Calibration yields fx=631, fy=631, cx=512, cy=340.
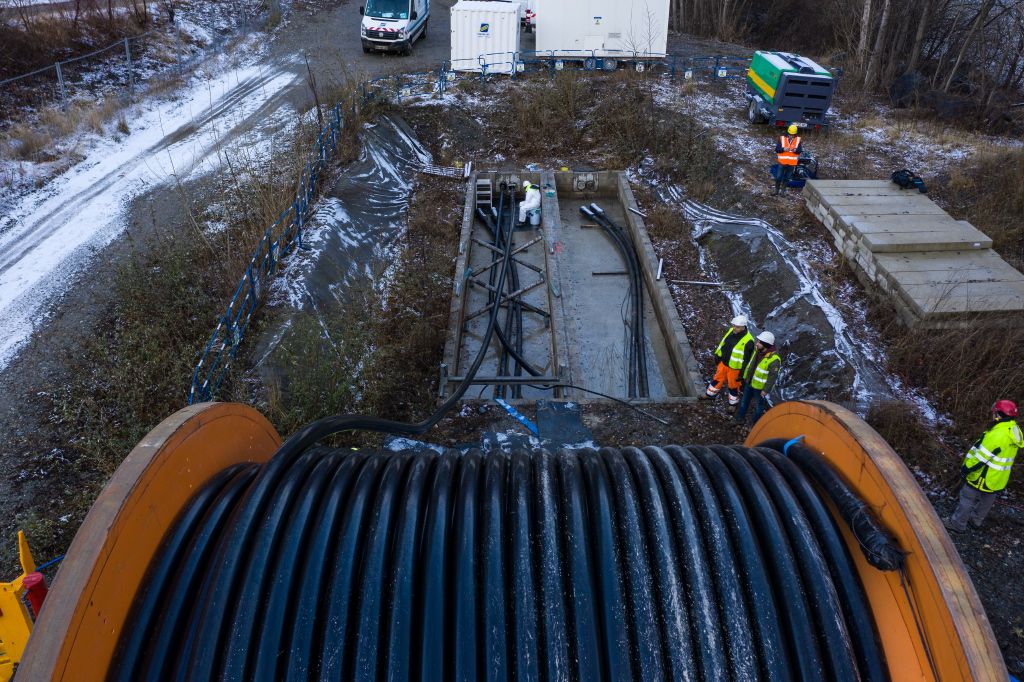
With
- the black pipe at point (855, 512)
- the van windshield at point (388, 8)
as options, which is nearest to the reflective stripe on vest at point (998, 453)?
the black pipe at point (855, 512)

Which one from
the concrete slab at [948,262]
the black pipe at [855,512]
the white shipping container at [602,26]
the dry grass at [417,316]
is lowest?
the dry grass at [417,316]

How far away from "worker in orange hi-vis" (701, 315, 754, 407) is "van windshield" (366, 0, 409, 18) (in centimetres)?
1897

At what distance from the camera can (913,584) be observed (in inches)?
113

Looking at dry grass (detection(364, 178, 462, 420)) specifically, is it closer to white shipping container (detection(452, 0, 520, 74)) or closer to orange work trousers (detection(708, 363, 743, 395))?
orange work trousers (detection(708, 363, 743, 395))

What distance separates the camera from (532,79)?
20578 mm

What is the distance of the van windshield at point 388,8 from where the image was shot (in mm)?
21766

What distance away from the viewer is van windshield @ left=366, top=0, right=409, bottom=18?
21766 mm

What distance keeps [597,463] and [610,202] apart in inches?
511

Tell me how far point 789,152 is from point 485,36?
11.8 meters

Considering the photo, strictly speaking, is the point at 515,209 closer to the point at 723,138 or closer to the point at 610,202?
the point at 610,202

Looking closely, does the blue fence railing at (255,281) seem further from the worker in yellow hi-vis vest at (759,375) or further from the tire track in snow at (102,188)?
the worker in yellow hi-vis vest at (759,375)

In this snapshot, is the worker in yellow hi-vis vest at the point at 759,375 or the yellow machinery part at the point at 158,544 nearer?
the yellow machinery part at the point at 158,544

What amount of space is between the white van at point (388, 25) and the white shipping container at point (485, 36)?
2.29m

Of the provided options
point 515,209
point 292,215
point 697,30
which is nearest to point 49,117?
point 292,215
